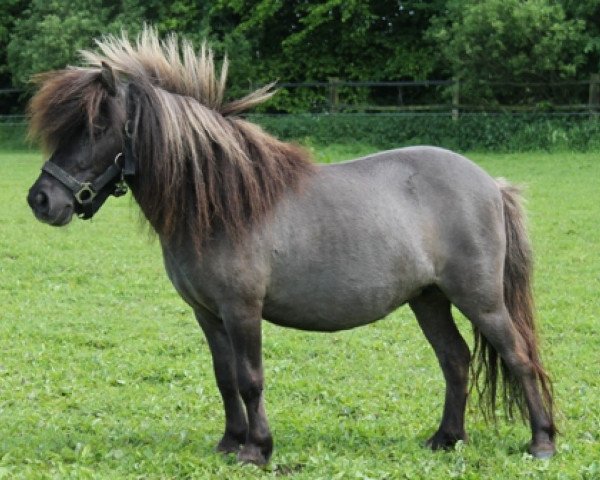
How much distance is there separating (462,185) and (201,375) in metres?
2.52

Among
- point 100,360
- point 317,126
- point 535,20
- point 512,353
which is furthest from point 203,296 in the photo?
point 317,126

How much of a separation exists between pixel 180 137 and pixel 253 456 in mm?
1603

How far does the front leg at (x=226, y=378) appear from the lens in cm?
491

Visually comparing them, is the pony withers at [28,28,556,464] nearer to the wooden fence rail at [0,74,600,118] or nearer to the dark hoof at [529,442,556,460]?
the dark hoof at [529,442,556,460]

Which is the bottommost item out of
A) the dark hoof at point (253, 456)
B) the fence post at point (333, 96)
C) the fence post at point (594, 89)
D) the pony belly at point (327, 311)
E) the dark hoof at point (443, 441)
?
the fence post at point (333, 96)

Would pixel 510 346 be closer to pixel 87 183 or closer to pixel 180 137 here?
pixel 180 137

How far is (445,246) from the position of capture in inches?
196

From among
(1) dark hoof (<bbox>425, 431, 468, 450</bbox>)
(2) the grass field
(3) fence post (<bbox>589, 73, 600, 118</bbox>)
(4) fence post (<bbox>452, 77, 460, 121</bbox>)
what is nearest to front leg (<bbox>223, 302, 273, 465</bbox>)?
(2) the grass field

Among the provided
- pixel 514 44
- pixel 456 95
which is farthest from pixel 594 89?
pixel 456 95

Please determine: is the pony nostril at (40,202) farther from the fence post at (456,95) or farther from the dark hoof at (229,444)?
the fence post at (456,95)

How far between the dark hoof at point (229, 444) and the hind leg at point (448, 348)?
3.46ft

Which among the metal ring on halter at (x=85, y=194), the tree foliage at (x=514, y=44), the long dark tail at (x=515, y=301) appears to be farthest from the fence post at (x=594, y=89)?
the metal ring on halter at (x=85, y=194)

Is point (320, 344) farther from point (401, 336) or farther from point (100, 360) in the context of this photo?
point (100, 360)

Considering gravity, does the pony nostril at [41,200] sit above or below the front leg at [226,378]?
above
